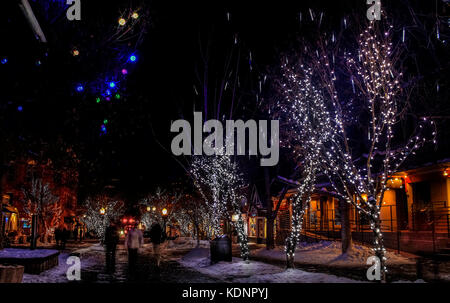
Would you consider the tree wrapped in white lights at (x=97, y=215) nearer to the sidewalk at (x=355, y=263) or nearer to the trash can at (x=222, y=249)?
the sidewalk at (x=355, y=263)

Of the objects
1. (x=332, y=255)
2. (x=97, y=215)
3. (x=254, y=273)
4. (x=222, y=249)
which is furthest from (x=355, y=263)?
(x=97, y=215)

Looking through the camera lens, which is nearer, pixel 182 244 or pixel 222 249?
pixel 222 249

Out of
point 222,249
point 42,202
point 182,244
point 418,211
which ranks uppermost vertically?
point 42,202

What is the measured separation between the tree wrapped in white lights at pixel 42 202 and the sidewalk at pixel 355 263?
712 inches

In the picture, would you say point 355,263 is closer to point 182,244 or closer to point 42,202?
point 182,244

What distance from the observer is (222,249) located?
1950 cm

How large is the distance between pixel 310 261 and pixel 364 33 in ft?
40.8

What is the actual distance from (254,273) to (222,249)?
12.3 ft

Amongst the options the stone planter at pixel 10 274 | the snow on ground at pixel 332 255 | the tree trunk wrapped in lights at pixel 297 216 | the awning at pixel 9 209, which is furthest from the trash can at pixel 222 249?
the awning at pixel 9 209

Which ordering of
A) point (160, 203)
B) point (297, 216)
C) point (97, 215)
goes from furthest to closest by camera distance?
point (160, 203) < point (97, 215) < point (297, 216)

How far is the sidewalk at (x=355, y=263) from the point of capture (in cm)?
1483

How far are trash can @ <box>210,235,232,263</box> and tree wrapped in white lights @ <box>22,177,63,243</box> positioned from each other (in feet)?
63.8

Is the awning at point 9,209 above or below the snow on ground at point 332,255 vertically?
above
